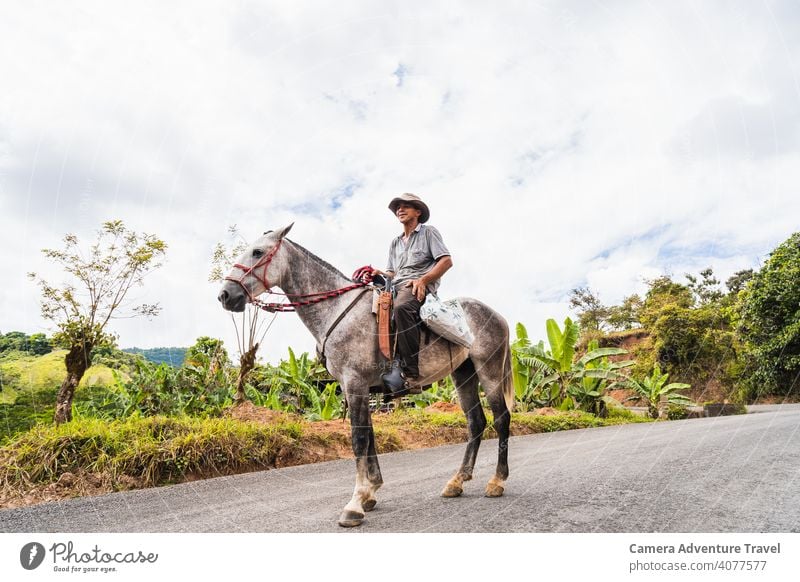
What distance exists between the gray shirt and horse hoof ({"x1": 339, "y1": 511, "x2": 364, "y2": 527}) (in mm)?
1757

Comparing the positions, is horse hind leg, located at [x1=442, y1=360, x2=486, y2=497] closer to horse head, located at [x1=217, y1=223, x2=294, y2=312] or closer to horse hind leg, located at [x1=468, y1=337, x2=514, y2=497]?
horse hind leg, located at [x1=468, y1=337, x2=514, y2=497]

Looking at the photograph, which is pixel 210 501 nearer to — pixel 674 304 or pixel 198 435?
pixel 198 435

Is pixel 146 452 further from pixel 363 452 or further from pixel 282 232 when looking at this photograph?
pixel 282 232

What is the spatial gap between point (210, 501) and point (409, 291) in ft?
7.84

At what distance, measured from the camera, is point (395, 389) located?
3699 mm

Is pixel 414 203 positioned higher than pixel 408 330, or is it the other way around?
pixel 414 203

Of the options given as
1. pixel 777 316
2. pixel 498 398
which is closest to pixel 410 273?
pixel 498 398

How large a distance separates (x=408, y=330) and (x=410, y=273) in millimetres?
571

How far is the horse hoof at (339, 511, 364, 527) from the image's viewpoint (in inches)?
117

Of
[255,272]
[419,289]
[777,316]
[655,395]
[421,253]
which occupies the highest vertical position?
[421,253]

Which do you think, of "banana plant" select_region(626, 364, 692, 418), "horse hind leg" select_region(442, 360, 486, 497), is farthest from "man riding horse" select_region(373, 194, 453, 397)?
"banana plant" select_region(626, 364, 692, 418)

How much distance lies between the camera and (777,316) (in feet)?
33.7
